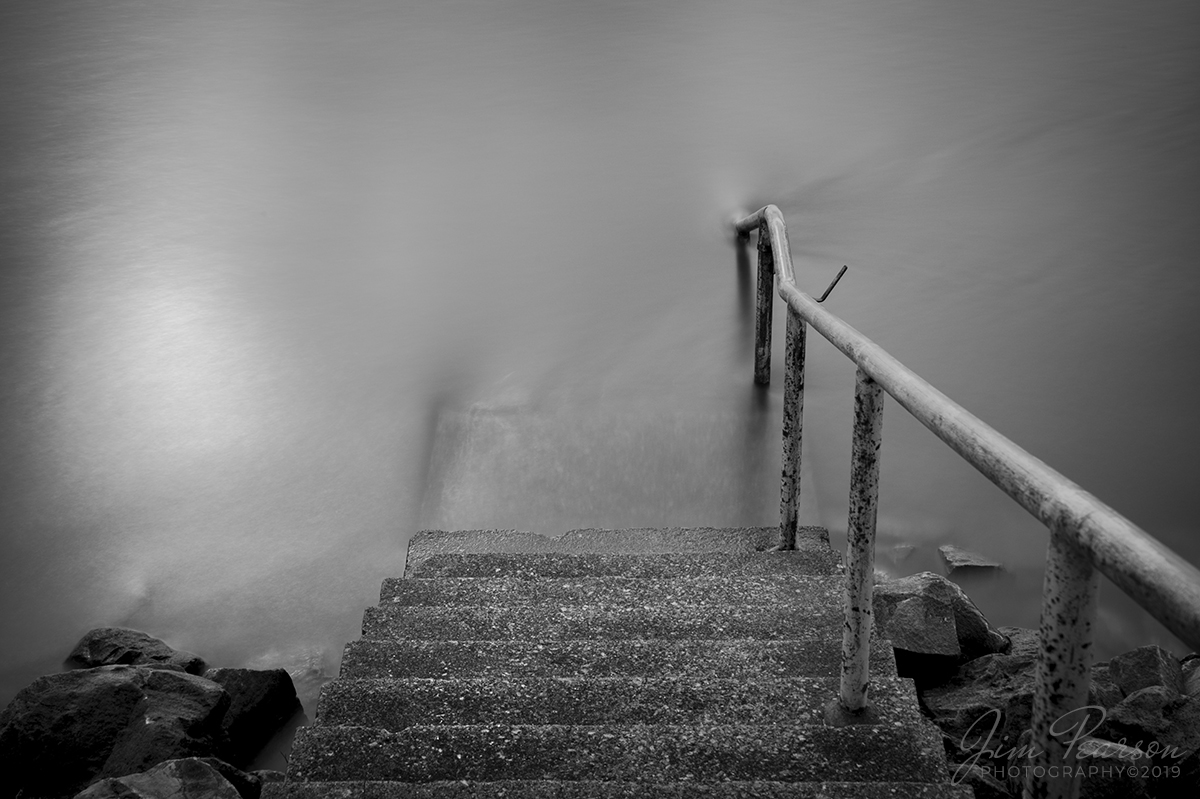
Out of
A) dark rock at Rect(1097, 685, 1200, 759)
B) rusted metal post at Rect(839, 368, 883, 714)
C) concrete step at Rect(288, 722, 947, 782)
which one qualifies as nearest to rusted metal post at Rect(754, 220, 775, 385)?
dark rock at Rect(1097, 685, 1200, 759)

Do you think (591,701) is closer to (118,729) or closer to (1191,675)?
(118,729)

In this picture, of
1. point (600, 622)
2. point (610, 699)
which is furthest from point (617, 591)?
point (610, 699)

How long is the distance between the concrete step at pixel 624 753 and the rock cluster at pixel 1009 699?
1.50 ft

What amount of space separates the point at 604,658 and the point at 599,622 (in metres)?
0.22

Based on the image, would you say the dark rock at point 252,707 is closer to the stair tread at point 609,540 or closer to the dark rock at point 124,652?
the dark rock at point 124,652

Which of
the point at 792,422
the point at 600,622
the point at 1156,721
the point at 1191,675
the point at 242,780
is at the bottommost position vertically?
the point at 242,780

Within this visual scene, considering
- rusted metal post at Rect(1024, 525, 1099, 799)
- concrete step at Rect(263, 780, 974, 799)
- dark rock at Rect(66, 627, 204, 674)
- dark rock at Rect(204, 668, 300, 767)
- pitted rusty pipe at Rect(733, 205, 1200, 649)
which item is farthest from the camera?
dark rock at Rect(66, 627, 204, 674)

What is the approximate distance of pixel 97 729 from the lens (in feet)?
7.74

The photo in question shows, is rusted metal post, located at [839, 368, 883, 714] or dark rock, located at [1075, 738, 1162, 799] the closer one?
rusted metal post, located at [839, 368, 883, 714]

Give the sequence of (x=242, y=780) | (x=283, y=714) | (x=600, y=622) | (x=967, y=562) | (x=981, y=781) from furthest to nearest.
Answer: (x=967, y=562), (x=283, y=714), (x=242, y=780), (x=600, y=622), (x=981, y=781)

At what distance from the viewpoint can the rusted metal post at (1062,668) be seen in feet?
2.38

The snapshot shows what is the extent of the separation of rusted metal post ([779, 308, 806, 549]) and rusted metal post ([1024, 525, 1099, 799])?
4.42ft

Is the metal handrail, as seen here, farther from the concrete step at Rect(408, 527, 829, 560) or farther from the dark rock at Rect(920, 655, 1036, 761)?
the concrete step at Rect(408, 527, 829, 560)

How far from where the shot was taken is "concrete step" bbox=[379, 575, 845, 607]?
1998mm
